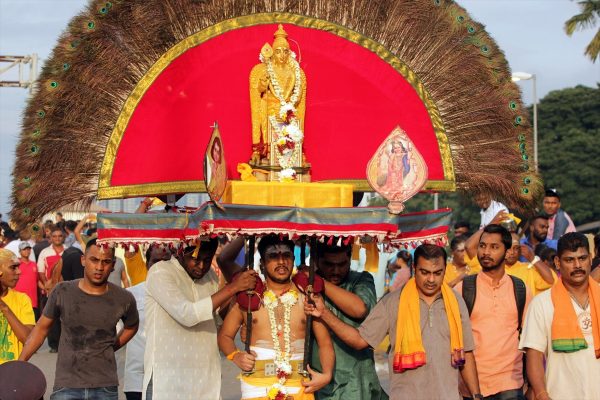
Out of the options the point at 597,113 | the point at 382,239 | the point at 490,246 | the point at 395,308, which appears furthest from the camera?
the point at 597,113

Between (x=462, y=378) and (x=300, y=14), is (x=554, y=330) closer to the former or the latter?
(x=462, y=378)

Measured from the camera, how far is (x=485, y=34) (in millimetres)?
8305

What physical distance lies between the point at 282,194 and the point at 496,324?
186cm

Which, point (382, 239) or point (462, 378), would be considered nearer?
point (382, 239)

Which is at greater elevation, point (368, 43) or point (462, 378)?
point (368, 43)

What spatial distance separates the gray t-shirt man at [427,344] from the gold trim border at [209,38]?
36.4 inches

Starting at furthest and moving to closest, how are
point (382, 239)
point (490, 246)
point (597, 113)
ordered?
point (597, 113)
point (490, 246)
point (382, 239)

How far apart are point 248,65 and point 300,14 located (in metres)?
0.54

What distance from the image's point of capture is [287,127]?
7.82 meters

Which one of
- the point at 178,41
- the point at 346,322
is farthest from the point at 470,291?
the point at 178,41

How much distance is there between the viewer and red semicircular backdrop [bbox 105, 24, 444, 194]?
8031mm

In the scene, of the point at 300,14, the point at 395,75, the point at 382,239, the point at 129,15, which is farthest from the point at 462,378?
the point at 129,15

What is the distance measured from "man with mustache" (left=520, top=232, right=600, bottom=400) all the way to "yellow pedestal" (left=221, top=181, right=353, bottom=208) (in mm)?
1499

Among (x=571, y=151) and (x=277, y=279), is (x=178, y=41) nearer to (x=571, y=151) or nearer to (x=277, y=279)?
(x=277, y=279)
